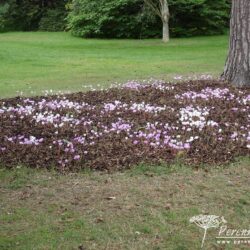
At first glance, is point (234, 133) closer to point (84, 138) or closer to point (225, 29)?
point (84, 138)

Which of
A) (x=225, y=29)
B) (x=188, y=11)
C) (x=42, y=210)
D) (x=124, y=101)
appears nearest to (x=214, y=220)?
(x=42, y=210)

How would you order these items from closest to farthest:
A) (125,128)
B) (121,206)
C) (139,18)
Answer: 1. (121,206)
2. (125,128)
3. (139,18)

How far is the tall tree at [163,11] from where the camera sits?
31591 mm

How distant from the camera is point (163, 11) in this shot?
31.9m

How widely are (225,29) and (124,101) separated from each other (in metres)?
30.2

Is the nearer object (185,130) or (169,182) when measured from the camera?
(169,182)

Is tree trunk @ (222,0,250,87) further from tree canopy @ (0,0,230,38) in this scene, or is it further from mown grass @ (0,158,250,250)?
tree canopy @ (0,0,230,38)

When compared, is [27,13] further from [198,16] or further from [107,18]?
[198,16]

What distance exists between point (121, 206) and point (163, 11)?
27.9m

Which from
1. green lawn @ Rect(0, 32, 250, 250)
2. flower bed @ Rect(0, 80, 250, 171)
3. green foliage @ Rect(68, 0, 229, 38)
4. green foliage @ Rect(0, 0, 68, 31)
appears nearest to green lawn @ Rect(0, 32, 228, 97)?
flower bed @ Rect(0, 80, 250, 171)

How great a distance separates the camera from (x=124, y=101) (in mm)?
9711

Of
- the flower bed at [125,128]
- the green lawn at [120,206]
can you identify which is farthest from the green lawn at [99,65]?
the green lawn at [120,206]

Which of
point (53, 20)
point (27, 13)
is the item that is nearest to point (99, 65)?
point (53, 20)

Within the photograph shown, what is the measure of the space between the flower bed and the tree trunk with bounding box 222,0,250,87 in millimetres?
567
